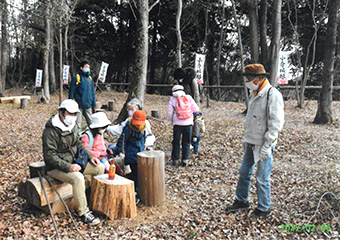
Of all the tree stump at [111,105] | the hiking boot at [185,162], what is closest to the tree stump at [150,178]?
the hiking boot at [185,162]

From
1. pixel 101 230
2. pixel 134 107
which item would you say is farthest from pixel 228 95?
pixel 101 230

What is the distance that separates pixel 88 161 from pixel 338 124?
833cm

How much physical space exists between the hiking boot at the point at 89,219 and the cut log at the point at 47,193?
1.16 ft

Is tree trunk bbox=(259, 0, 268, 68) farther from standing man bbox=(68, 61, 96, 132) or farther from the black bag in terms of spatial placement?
the black bag

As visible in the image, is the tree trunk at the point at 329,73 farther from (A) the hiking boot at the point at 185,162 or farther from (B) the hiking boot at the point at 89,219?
(B) the hiking boot at the point at 89,219

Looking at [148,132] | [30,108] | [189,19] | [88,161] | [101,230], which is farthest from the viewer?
[189,19]

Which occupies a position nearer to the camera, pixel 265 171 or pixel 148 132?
pixel 265 171

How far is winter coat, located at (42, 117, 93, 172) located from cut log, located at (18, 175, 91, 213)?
0.23 meters

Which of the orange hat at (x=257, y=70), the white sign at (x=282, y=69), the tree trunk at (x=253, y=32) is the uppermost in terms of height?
the tree trunk at (x=253, y=32)

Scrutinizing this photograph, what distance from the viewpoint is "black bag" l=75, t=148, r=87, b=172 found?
349cm

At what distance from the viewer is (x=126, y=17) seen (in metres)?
20.8

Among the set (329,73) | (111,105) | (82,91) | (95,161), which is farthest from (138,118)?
(111,105)

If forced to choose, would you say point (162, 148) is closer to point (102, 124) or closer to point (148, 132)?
point (148, 132)

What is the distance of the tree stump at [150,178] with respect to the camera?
12.2 ft
